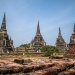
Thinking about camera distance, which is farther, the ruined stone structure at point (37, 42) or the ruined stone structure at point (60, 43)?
the ruined stone structure at point (60, 43)

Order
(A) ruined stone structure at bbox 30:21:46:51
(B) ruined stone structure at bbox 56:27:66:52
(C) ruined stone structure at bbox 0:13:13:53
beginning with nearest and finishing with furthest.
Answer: (C) ruined stone structure at bbox 0:13:13:53 → (A) ruined stone structure at bbox 30:21:46:51 → (B) ruined stone structure at bbox 56:27:66:52

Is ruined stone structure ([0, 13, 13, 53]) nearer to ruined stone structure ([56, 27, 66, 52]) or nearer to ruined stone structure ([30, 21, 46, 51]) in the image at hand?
ruined stone structure ([30, 21, 46, 51])

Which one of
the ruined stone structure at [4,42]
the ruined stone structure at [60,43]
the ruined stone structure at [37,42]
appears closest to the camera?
the ruined stone structure at [4,42]

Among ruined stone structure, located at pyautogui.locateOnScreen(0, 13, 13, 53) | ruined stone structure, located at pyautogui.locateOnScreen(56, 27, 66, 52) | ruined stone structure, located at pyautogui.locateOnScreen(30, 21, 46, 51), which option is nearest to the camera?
ruined stone structure, located at pyautogui.locateOnScreen(0, 13, 13, 53)

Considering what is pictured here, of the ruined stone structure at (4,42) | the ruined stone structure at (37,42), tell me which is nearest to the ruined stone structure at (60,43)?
the ruined stone structure at (37,42)

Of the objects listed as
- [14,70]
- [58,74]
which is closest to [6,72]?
[14,70]

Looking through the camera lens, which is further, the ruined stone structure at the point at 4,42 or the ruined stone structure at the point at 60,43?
the ruined stone structure at the point at 60,43

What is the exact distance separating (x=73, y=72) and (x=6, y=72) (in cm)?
156

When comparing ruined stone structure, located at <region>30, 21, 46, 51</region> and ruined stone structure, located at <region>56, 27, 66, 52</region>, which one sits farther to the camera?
ruined stone structure, located at <region>56, 27, 66, 52</region>

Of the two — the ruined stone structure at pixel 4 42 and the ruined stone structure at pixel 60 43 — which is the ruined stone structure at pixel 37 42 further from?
the ruined stone structure at pixel 4 42

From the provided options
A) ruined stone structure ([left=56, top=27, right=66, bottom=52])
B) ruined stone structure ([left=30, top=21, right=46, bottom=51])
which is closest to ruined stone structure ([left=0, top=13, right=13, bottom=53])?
ruined stone structure ([left=30, top=21, right=46, bottom=51])

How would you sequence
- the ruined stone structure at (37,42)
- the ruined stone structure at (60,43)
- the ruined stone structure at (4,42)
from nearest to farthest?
the ruined stone structure at (4,42), the ruined stone structure at (37,42), the ruined stone structure at (60,43)

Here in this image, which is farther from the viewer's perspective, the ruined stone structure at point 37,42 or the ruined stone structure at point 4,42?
the ruined stone structure at point 37,42

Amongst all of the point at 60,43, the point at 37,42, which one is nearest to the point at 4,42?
the point at 37,42
